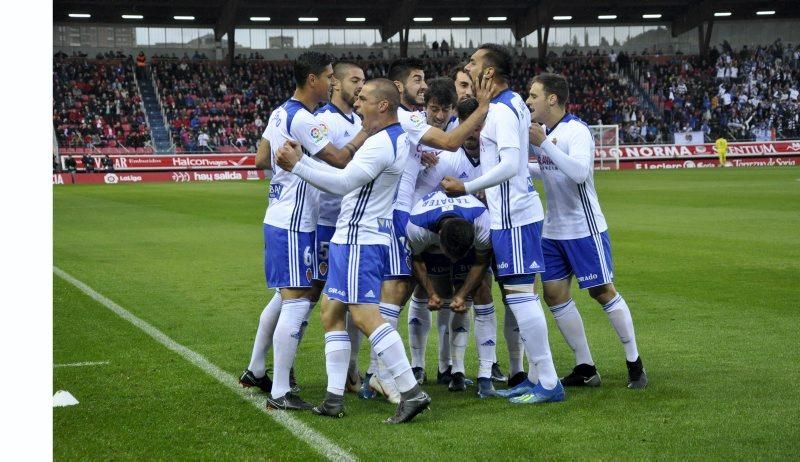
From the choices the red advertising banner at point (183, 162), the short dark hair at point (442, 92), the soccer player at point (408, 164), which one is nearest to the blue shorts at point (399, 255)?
the soccer player at point (408, 164)

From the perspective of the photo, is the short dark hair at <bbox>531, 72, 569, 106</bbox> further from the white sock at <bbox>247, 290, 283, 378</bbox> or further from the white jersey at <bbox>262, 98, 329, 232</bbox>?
the white sock at <bbox>247, 290, 283, 378</bbox>

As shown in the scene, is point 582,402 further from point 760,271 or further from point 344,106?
point 760,271

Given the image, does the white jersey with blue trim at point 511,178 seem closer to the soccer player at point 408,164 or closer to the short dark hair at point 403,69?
the soccer player at point 408,164

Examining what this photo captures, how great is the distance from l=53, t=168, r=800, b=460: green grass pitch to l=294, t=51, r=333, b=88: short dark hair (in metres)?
2.23

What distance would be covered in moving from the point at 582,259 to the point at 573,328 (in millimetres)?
513

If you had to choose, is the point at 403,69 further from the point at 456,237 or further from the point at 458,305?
the point at 458,305

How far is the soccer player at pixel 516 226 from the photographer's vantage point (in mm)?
6844

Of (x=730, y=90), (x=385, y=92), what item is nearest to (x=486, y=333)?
(x=385, y=92)

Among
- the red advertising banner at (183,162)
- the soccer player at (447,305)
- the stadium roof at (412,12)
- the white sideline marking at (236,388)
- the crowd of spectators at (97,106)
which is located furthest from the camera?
the stadium roof at (412,12)

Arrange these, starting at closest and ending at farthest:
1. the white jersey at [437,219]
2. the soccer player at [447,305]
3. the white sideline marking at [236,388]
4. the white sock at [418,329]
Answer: the white sideline marking at [236,388]
the white jersey at [437,219]
the soccer player at [447,305]
the white sock at [418,329]

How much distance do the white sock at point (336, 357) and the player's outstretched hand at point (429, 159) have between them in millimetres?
1527

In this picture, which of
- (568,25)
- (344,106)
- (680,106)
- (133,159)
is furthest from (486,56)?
(568,25)

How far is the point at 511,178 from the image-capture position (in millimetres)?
6852
